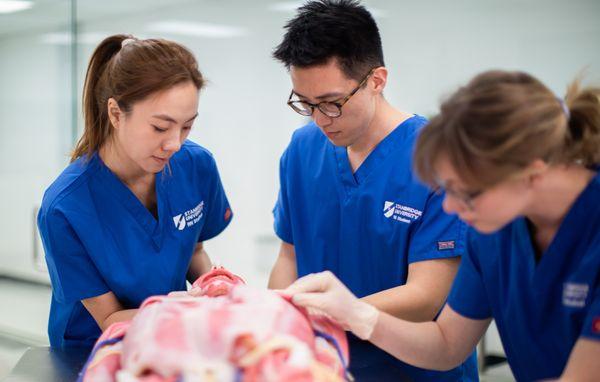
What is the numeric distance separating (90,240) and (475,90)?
1009mm

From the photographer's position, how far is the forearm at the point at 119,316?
1.66 metres

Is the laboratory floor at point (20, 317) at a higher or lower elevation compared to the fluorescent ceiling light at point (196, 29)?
lower

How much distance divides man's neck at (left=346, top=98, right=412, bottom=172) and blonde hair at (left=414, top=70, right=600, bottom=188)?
0.61 m

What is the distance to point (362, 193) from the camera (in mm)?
1791

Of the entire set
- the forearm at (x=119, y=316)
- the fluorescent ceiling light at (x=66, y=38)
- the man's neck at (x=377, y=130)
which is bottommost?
the forearm at (x=119, y=316)

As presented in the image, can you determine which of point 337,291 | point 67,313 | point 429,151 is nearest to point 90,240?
point 67,313

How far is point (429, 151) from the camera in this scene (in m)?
1.18

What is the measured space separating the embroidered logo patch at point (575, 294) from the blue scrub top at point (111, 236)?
100cm

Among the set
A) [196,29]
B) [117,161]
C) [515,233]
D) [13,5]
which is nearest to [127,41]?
[117,161]

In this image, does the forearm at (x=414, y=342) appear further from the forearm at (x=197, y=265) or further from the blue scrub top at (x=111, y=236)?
the forearm at (x=197, y=265)

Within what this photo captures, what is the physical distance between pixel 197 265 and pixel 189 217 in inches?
9.3

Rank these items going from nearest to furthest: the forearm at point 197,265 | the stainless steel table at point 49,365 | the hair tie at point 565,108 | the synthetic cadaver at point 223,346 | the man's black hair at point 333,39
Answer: the synthetic cadaver at point 223,346 → the hair tie at point 565,108 → the stainless steel table at point 49,365 → the man's black hair at point 333,39 → the forearm at point 197,265

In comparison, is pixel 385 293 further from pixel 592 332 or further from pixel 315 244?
pixel 592 332

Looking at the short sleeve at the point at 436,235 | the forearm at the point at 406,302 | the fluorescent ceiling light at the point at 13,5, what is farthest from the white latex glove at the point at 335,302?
the fluorescent ceiling light at the point at 13,5
